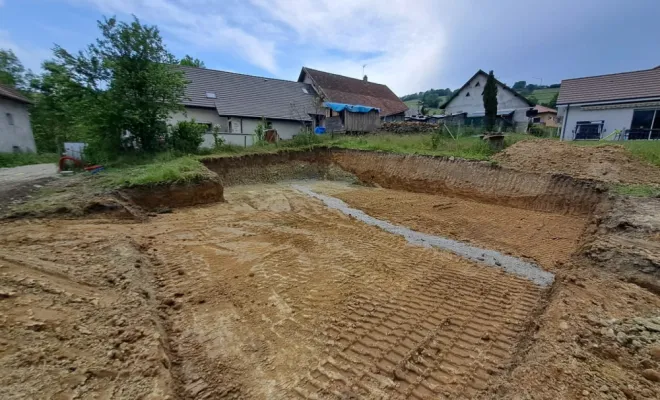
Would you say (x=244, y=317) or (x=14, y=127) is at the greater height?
(x=14, y=127)

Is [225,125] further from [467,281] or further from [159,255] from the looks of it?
[467,281]

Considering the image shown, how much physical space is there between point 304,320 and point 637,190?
8656 millimetres

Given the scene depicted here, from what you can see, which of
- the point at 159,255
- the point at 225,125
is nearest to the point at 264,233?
the point at 159,255

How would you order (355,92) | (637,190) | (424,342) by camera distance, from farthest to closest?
(355,92) → (637,190) → (424,342)

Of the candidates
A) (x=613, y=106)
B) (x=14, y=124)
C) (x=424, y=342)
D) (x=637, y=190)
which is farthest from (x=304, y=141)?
(x=14, y=124)

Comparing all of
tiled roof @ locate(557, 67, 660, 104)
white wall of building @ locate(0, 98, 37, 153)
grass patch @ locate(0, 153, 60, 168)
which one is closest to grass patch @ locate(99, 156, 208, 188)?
grass patch @ locate(0, 153, 60, 168)

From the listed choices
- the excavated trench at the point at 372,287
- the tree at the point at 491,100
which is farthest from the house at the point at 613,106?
the excavated trench at the point at 372,287

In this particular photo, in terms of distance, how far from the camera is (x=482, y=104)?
26578 millimetres

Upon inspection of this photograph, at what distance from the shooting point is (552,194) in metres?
8.36

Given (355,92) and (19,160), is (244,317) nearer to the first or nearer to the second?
(19,160)

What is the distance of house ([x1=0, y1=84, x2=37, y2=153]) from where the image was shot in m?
17.5

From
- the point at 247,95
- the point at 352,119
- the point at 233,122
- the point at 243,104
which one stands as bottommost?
the point at 233,122

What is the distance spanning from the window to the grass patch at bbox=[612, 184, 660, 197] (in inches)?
461

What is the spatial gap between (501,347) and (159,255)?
206 inches
